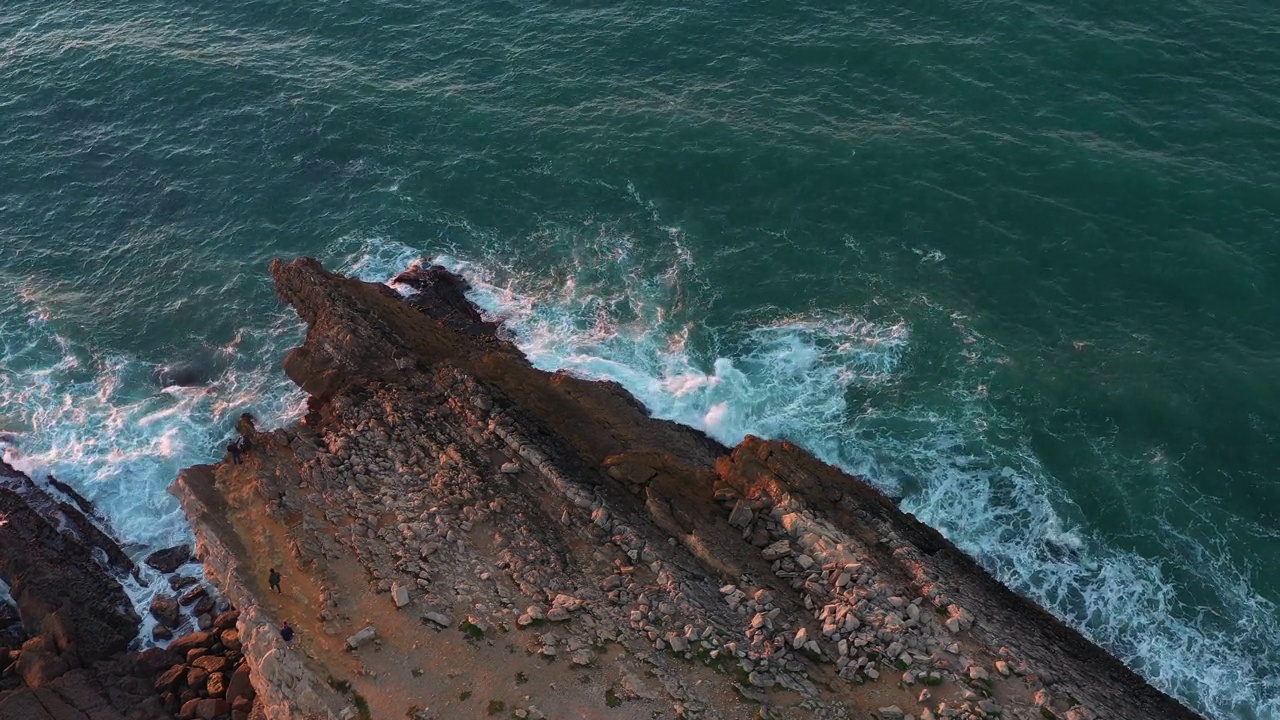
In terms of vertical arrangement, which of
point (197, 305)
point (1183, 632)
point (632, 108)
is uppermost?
point (632, 108)

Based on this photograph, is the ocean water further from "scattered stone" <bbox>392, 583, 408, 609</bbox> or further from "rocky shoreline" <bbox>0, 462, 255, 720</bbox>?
"scattered stone" <bbox>392, 583, 408, 609</bbox>

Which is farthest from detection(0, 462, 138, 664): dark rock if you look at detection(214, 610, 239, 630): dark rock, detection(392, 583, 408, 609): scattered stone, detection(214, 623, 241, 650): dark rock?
detection(392, 583, 408, 609): scattered stone

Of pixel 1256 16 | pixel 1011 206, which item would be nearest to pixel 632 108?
pixel 1011 206

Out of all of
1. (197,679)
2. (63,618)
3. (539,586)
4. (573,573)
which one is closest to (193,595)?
(63,618)

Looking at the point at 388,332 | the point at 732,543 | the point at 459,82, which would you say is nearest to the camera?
the point at 732,543

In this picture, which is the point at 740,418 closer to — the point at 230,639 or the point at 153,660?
the point at 230,639

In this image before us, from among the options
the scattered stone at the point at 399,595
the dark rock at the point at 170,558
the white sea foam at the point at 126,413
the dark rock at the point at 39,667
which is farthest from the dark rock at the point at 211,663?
the scattered stone at the point at 399,595

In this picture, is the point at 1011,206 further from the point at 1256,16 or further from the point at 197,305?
the point at 197,305
